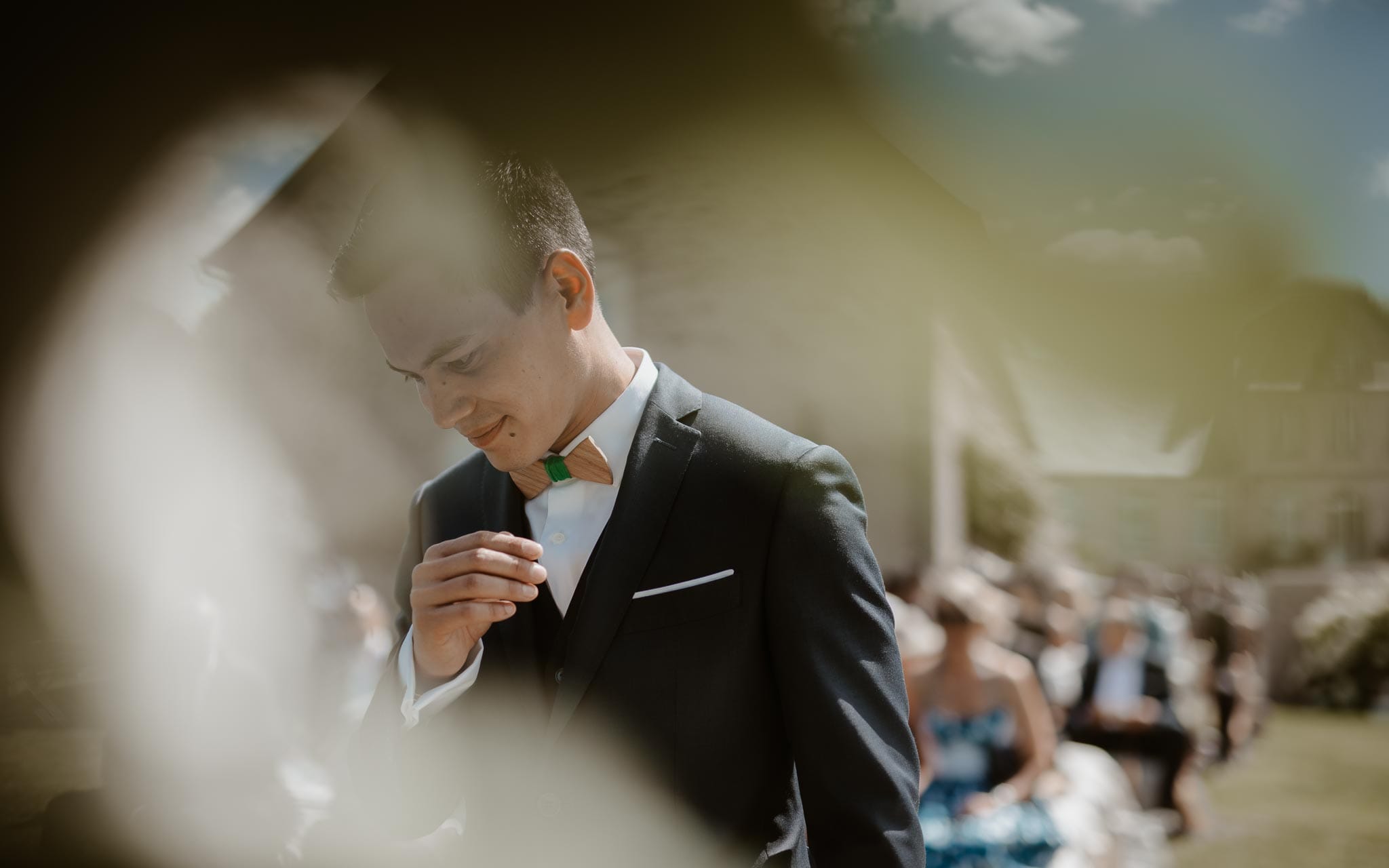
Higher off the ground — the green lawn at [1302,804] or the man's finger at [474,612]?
the man's finger at [474,612]

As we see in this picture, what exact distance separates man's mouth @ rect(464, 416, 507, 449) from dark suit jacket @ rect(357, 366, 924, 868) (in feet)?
0.38

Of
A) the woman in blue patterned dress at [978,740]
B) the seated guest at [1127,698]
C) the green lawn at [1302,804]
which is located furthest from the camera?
the green lawn at [1302,804]

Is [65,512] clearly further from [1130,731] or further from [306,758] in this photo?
[1130,731]

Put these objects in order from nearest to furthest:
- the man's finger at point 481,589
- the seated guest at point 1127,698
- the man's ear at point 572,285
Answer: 1. the man's finger at point 481,589
2. the man's ear at point 572,285
3. the seated guest at point 1127,698

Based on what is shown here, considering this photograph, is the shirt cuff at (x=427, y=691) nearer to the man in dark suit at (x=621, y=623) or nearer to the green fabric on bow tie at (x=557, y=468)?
the man in dark suit at (x=621, y=623)

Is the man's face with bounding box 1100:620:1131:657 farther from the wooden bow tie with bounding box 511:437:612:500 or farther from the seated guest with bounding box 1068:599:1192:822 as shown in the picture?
the wooden bow tie with bounding box 511:437:612:500

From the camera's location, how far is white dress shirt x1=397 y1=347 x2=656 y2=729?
0.84 m

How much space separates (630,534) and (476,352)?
0.64 feet

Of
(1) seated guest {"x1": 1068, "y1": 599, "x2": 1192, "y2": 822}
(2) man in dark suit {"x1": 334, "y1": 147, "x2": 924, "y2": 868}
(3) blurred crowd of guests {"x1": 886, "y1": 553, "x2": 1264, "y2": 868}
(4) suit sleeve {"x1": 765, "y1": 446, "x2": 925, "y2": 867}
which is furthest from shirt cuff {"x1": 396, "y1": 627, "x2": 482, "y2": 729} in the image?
(1) seated guest {"x1": 1068, "y1": 599, "x2": 1192, "y2": 822}

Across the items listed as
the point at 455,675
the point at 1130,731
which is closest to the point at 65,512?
the point at 455,675

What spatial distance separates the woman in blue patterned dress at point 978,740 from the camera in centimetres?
235

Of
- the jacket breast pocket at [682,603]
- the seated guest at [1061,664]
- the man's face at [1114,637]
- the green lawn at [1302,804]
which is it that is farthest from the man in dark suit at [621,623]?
the green lawn at [1302,804]

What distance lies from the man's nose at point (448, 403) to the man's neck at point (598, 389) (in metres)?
0.10

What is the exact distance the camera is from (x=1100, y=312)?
446 centimetres
